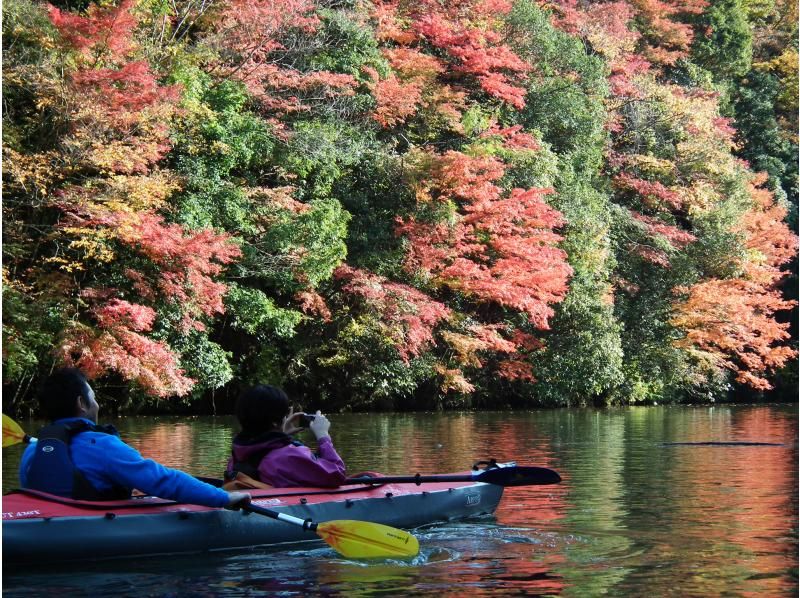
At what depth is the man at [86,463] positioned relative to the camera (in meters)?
5.89

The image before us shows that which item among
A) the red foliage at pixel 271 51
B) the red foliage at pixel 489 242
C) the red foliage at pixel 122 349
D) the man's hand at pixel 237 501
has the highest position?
the red foliage at pixel 271 51

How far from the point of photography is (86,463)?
6.15 m

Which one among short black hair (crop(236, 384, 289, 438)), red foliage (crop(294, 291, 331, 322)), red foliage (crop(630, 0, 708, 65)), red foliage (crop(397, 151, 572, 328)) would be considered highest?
red foliage (crop(630, 0, 708, 65))

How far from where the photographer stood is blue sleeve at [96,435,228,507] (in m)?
6.07

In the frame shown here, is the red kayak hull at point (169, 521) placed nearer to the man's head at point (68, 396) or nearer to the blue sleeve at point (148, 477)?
the blue sleeve at point (148, 477)

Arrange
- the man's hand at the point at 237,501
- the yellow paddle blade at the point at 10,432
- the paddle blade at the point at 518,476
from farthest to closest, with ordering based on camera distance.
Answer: the paddle blade at the point at 518,476
the yellow paddle blade at the point at 10,432
the man's hand at the point at 237,501

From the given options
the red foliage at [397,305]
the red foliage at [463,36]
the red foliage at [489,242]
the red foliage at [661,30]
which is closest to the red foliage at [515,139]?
the red foliage at [463,36]

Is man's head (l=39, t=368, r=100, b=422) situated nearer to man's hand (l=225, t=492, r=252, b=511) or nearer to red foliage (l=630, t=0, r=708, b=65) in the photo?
man's hand (l=225, t=492, r=252, b=511)

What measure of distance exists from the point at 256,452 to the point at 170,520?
0.74 m

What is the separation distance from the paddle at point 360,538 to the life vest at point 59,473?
78 centimetres

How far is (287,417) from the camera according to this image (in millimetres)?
6969

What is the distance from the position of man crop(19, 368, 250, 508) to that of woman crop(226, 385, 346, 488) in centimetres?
61

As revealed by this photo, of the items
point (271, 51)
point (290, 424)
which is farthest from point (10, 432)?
point (271, 51)

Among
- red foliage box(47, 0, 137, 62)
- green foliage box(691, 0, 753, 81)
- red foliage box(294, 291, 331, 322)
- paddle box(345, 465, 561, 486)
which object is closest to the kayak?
paddle box(345, 465, 561, 486)
